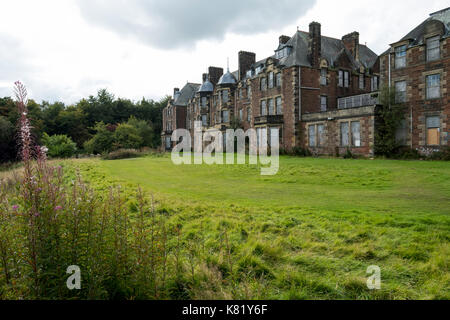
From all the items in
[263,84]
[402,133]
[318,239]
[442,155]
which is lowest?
[318,239]

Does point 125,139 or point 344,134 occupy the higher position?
point 125,139

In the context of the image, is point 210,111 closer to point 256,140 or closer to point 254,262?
point 256,140

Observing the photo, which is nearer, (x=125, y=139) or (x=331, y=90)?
(x=331, y=90)

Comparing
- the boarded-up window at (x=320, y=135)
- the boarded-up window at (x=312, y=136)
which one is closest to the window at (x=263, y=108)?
the boarded-up window at (x=312, y=136)

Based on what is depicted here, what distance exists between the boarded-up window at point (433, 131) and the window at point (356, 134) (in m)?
5.07

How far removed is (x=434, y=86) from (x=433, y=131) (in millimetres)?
3393

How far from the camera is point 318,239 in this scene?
21.1ft

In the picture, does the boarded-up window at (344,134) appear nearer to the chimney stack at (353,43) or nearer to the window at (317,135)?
the window at (317,135)

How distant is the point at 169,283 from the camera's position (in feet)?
14.9

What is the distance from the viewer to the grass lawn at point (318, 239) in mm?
4465

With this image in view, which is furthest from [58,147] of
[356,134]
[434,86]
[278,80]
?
[434,86]

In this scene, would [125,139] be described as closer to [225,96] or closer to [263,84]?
[225,96]
